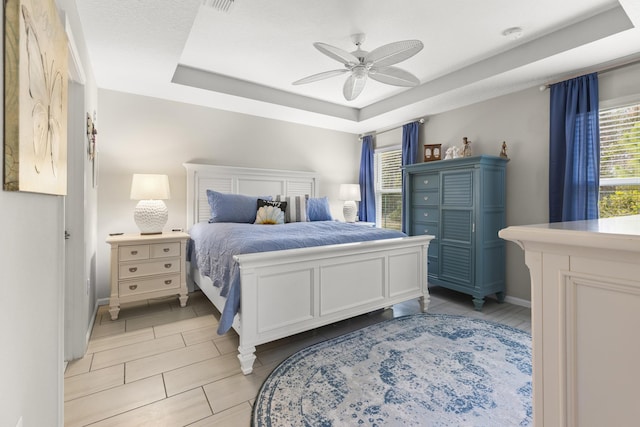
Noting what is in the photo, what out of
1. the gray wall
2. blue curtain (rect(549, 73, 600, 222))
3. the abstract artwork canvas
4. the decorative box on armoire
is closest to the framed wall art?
the decorative box on armoire

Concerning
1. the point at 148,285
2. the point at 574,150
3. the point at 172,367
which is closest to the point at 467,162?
the point at 574,150

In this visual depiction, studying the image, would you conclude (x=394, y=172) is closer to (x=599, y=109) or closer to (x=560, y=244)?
(x=599, y=109)

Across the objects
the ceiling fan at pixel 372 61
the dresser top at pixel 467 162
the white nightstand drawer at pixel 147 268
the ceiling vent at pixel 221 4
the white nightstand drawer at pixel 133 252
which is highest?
the ceiling vent at pixel 221 4

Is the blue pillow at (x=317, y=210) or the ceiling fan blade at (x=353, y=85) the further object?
the blue pillow at (x=317, y=210)

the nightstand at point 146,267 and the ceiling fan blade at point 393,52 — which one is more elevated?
the ceiling fan blade at point 393,52

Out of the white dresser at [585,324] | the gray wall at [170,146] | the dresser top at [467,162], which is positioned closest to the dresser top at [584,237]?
the white dresser at [585,324]

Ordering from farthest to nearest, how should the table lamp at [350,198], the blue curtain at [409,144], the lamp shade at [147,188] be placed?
the table lamp at [350,198], the blue curtain at [409,144], the lamp shade at [147,188]

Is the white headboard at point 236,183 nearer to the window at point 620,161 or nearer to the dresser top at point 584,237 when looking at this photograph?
the window at point 620,161

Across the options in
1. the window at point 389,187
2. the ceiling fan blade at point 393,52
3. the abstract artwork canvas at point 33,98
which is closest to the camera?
the abstract artwork canvas at point 33,98

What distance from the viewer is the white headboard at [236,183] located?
369 centimetres

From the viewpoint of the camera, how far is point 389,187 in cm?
502

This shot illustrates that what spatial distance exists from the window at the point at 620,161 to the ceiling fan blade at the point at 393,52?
200cm

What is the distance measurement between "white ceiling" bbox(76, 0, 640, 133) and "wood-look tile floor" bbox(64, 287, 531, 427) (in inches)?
91.5

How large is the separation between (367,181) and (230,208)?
2.51m
